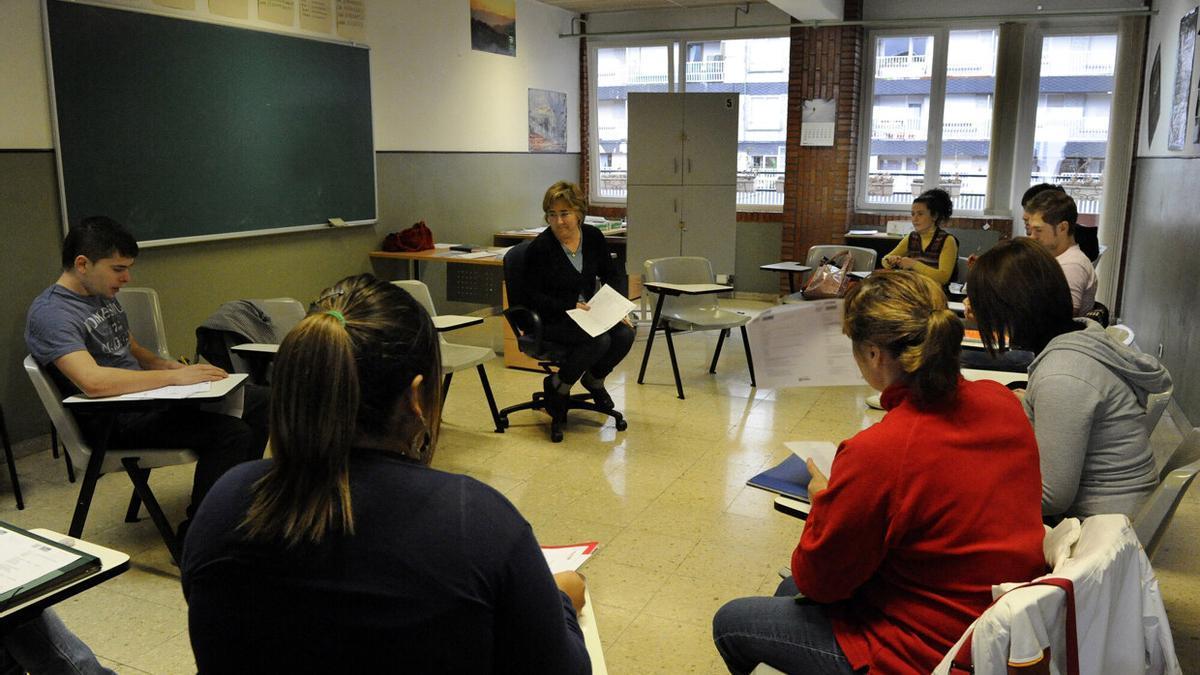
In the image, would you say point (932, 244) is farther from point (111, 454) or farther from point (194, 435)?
point (111, 454)

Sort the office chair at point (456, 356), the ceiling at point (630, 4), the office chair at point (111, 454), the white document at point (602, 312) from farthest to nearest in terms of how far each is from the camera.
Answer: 1. the ceiling at point (630, 4)
2. the white document at point (602, 312)
3. the office chair at point (456, 356)
4. the office chair at point (111, 454)

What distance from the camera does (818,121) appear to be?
26.0 feet

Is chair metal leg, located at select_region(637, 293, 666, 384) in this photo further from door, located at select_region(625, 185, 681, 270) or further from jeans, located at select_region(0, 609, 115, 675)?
jeans, located at select_region(0, 609, 115, 675)

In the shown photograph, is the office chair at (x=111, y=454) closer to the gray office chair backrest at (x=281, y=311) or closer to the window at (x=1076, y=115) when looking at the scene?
the gray office chair backrest at (x=281, y=311)

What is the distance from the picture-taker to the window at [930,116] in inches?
299

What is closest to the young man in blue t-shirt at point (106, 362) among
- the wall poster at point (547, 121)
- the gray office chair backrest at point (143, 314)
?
the gray office chair backrest at point (143, 314)

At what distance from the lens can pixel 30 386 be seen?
4172 mm

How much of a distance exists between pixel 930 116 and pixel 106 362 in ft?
22.8

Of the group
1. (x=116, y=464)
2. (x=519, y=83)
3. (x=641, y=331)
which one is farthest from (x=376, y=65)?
(x=116, y=464)

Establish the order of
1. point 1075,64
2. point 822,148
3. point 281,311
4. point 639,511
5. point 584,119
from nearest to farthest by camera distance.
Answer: point 639,511 → point 281,311 → point 1075,64 → point 822,148 → point 584,119

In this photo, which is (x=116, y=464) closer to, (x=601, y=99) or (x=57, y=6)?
(x=57, y=6)

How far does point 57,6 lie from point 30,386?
1.78 m

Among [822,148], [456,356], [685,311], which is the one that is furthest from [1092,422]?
[822,148]

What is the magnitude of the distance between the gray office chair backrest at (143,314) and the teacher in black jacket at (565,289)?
1712 millimetres
